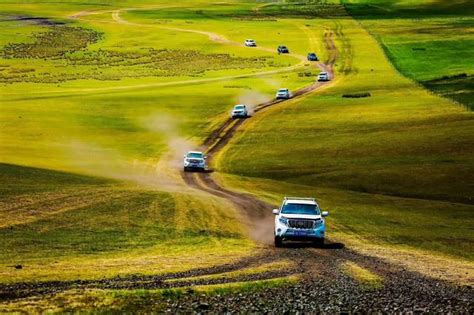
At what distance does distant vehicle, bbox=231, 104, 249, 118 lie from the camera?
346ft

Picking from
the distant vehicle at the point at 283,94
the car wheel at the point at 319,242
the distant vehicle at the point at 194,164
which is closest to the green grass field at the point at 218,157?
the distant vehicle at the point at 194,164

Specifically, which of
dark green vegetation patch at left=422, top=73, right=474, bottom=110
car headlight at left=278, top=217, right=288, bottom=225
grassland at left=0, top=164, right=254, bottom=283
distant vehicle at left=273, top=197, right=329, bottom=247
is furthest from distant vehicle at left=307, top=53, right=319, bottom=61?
car headlight at left=278, top=217, right=288, bottom=225

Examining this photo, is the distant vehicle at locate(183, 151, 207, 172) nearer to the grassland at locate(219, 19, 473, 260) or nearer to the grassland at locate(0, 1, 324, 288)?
the grassland at locate(0, 1, 324, 288)

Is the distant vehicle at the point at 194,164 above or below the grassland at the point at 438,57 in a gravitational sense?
below

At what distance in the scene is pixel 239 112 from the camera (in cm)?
10588

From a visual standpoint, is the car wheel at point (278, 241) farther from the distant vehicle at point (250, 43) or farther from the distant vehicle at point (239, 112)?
the distant vehicle at point (250, 43)

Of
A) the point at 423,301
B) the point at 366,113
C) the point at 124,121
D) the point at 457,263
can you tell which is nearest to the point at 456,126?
the point at 366,113

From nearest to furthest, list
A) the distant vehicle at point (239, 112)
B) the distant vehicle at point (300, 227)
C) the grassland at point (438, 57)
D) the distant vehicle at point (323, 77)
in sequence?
the distant vehicle at point (300, 227), the distant vehicle at point (239, 112), the grassland at point (438, 57), the distant vehicle at point (323, 77)

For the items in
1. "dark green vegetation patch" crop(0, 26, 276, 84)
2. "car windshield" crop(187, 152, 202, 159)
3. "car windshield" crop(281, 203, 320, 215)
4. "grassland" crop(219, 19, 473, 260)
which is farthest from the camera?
"dark green vegetation patch" crop(0, 26, 276, 84)

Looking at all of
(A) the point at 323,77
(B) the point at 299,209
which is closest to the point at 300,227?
(B) the point at 299,209

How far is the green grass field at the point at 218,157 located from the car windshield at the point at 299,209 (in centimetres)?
267

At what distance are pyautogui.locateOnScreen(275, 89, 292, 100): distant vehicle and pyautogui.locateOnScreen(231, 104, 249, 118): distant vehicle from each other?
13813 millimetres

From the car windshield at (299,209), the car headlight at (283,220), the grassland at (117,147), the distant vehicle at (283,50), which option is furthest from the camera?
the distant vehicle at (283,50)

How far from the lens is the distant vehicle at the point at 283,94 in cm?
11988
